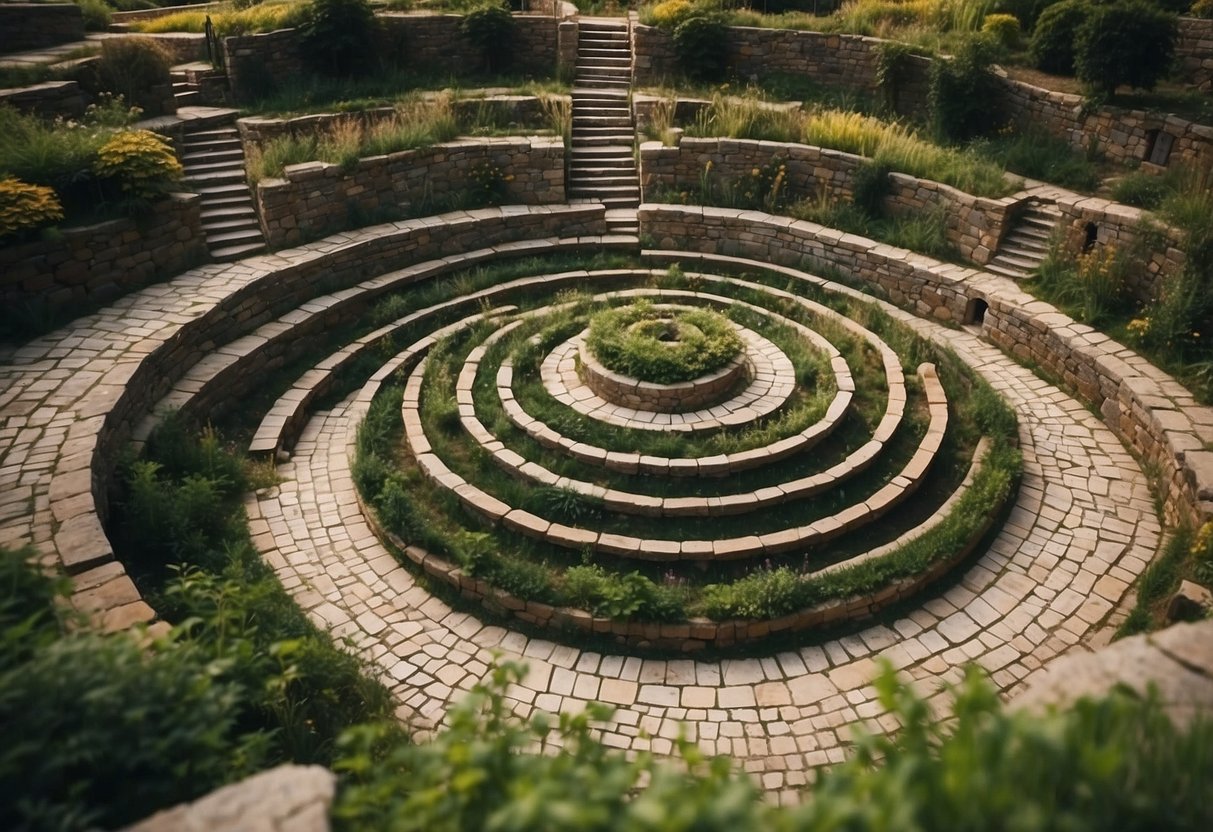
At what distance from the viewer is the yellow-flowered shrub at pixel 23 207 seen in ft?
28.1

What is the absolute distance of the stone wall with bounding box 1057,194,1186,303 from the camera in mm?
9695

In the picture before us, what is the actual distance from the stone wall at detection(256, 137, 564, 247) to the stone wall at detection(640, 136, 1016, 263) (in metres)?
1.68

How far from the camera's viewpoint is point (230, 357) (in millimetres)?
9438

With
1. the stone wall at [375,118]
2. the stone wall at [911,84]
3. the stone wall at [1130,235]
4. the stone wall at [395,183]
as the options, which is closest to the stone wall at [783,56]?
the stone wall at [911,84]

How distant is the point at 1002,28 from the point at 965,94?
2.68 meters

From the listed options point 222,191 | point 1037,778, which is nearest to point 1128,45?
point 1037,778

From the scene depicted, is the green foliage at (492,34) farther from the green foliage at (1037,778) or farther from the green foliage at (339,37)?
the green foliage at (1037,778)

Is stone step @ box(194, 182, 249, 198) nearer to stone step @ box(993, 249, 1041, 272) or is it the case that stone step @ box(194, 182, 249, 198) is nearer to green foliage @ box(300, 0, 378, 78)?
green foliage @ box(300, 0, 378, 78)

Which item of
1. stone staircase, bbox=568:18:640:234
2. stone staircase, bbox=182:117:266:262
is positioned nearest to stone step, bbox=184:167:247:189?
stone staircase, bbox=182:117:266:262

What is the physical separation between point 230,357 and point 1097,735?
910 cm

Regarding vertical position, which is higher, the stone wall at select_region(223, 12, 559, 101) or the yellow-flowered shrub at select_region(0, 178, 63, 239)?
the stone wall at select_region(223, 12, 559, 101)

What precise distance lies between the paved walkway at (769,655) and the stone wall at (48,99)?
7.43m

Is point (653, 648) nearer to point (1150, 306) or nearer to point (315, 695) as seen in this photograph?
point (315, 695)

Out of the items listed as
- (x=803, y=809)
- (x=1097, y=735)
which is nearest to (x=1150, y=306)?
(x=1097, y=735)
